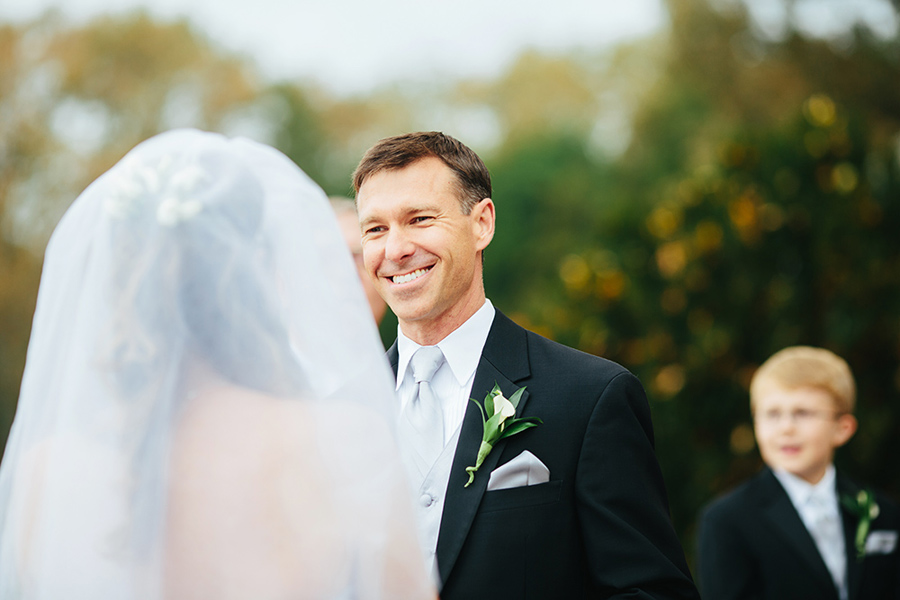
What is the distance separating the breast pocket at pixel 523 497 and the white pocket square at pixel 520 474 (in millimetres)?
17

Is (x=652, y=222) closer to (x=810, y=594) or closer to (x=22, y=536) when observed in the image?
(x=810, y=594)

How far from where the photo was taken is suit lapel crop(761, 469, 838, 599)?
4.22m

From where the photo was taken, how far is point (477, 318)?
3035mm

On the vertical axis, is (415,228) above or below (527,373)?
above

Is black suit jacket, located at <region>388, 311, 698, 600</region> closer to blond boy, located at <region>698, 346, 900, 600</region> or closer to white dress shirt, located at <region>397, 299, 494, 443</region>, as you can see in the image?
white dress shirt, located at <region>397, 299, 494, 443</region>

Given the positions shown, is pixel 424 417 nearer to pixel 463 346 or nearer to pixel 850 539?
pixel 463 346

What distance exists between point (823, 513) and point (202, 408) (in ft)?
11.9

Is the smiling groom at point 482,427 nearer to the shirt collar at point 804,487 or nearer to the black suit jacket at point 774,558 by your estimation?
the black suit jacket at point 774,558

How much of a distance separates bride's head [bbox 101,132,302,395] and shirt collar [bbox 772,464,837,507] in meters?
3.30

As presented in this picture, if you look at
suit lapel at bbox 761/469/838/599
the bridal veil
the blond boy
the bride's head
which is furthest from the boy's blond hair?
the bride's head

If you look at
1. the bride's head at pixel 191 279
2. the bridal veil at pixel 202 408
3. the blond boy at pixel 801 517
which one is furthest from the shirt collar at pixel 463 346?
the blond boy at pixel 801 517

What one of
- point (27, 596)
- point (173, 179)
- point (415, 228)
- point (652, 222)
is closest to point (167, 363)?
point (173, 179)

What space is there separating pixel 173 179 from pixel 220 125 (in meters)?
22.6

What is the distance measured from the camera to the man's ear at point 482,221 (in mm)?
3051
